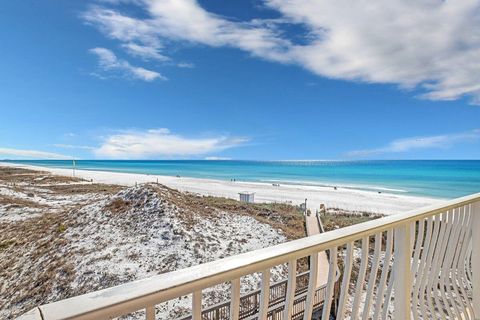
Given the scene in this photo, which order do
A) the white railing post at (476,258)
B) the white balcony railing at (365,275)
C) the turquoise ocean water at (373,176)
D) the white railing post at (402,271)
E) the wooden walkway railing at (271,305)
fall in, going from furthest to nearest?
the turquoise ocean water at (373,176) < the wooden walkway railing at (271,305) < the white railing post at (476,258) < the white railing post at (402,271) < the white balcony railing at (365,275)

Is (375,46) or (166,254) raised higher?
(375,46)

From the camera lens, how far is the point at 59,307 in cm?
56

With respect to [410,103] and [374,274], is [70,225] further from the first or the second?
[410,103]

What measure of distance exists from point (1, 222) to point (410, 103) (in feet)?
219

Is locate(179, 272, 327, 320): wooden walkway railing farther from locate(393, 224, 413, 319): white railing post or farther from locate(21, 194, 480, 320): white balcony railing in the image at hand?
locate(393, 224, 413, 319): white railing post

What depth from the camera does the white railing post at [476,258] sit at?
2.25 m

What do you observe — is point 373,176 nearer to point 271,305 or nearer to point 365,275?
point 271,305

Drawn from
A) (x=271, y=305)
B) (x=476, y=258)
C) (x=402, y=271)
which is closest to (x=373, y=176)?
(x=271, y=305)

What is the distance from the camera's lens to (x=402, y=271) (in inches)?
59.9

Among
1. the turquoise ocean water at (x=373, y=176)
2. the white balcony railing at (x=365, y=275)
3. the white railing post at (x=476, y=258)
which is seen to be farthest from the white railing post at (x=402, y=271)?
the turquoise ocean water at (x=373, y=176)

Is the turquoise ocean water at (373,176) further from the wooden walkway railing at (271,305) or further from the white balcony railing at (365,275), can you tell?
the white balcony railing at (365,275)

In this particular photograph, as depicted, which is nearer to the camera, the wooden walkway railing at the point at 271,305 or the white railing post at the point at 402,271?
the white railing post at the point at 402,271

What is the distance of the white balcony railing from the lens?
0.62m

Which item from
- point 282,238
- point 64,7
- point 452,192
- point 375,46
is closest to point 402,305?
point 375,46
